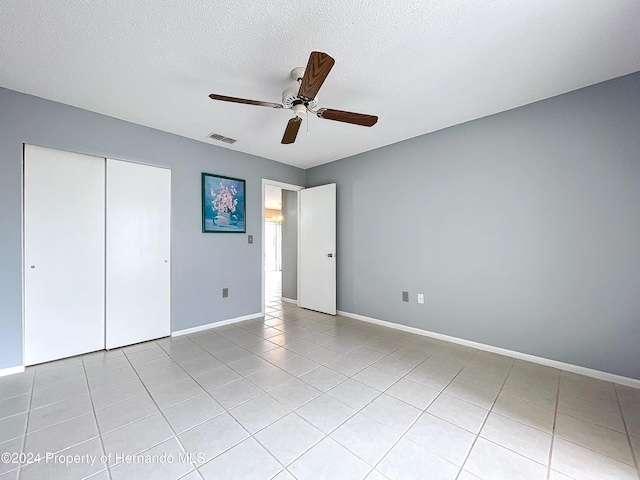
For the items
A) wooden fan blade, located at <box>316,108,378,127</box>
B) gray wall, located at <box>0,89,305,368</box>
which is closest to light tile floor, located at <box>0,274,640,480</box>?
gray wall, located at <box>0,89,305,368</box>

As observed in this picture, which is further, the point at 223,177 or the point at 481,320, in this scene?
the point at 223,177

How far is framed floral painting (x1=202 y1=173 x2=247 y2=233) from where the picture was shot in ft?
11.7

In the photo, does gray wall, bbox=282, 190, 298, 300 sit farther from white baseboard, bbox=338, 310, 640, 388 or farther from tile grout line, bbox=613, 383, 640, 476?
tile grout line, bbox=613, 383, 640, 476

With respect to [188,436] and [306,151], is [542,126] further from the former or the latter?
[188,436]

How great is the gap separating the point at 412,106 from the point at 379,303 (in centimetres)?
245

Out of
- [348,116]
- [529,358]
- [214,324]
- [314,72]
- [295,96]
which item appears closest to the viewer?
[314,72]

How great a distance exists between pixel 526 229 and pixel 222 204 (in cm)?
350

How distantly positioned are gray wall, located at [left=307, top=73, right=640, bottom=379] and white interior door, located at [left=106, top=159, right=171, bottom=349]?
2.70 metres

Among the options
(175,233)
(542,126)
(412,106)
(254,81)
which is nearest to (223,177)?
(175,233)

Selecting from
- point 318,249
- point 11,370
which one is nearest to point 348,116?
point 318,249

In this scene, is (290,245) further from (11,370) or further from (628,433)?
(628,433)

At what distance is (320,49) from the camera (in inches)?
71.8

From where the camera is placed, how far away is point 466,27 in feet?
5.39

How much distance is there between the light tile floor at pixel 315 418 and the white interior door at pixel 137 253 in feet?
1.25
